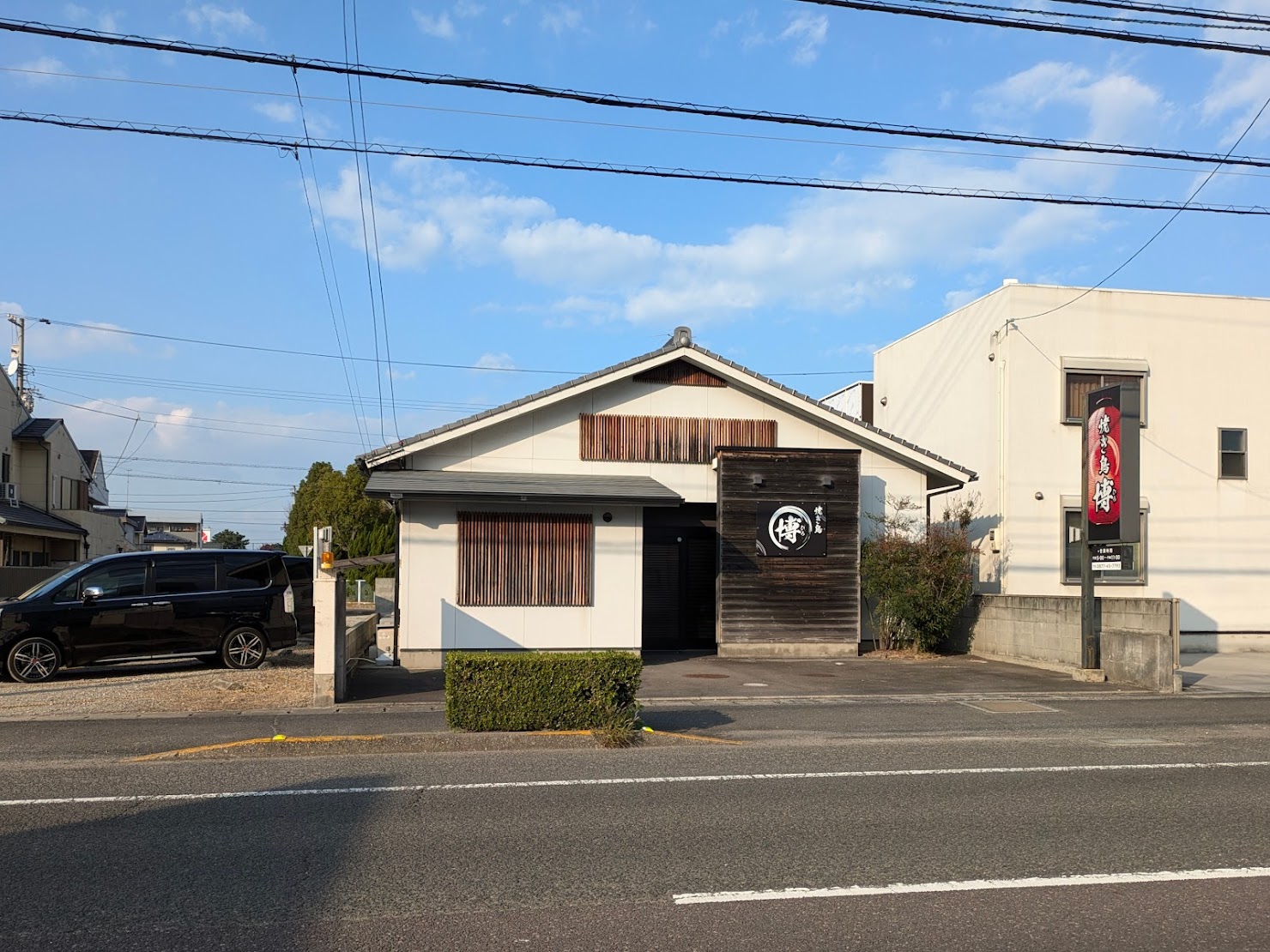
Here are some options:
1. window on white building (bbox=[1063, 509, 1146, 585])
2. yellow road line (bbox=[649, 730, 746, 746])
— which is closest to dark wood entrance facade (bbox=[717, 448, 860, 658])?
window on white building (bbox=[1063, 509, 1146, 585])

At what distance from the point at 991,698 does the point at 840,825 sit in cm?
851

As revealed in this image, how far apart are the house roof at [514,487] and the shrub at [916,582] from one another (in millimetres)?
4290

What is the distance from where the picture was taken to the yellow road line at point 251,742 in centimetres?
954

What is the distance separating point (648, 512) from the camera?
70.5ft

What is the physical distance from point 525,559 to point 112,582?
253 inches

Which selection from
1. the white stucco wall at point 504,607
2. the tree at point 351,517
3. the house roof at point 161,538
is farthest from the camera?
the house roof at point 161,538

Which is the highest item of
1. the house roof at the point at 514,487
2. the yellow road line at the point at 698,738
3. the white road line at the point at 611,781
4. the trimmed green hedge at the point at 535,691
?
the house roof at the point at 514,487

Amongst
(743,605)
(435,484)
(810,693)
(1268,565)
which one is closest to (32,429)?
(435,484)

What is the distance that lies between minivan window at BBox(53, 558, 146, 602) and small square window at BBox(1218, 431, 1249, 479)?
75.0 feet

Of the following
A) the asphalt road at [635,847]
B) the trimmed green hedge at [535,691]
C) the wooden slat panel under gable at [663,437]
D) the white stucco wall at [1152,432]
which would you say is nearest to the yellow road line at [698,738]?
the asphalt road at [635,847]

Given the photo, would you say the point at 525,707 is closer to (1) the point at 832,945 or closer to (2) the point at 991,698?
(1) the point at 832,945

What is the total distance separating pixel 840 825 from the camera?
6848mm

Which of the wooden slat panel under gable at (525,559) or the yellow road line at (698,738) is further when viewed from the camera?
the wooden slat panel under gable at (525,559)

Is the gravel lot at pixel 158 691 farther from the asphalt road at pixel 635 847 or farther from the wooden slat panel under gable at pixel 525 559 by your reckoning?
the wooden slat panel under gable at pixel 525 559
